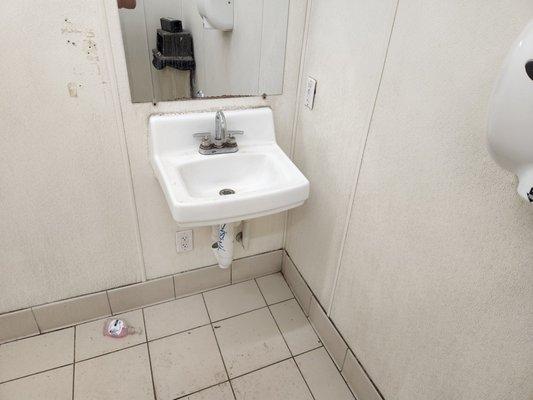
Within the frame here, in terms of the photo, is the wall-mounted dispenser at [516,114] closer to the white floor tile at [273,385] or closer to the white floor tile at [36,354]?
the white floor tile at [273,385]

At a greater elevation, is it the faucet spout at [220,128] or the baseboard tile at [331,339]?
the faucet spout at [220,128]

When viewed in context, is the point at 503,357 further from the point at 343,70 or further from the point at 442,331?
the point at 343,70

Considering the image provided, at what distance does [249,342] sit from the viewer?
61.3 inches

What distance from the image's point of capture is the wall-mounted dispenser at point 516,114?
1.71 feet

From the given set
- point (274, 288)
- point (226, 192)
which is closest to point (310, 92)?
point (226, 192)

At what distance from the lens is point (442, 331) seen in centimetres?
93

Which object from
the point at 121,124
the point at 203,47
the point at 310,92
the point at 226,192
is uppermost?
the point at 203,47

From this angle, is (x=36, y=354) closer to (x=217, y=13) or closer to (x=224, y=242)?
(x=224, y=242)

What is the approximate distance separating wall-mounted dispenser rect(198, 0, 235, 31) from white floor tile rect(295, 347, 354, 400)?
1347 millimetres

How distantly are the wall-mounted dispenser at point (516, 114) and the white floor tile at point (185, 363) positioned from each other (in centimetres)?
126

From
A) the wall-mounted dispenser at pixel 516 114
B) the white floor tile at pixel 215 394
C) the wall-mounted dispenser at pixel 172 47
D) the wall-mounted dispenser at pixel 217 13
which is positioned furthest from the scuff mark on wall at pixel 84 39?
the white floor tile at pixel 215 394

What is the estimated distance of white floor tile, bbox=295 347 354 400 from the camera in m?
1.38

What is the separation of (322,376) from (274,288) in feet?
1.69

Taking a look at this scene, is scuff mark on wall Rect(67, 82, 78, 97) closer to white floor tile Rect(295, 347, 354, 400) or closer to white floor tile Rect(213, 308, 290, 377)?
white floor tile Rect(213, 308, 290, 377)
